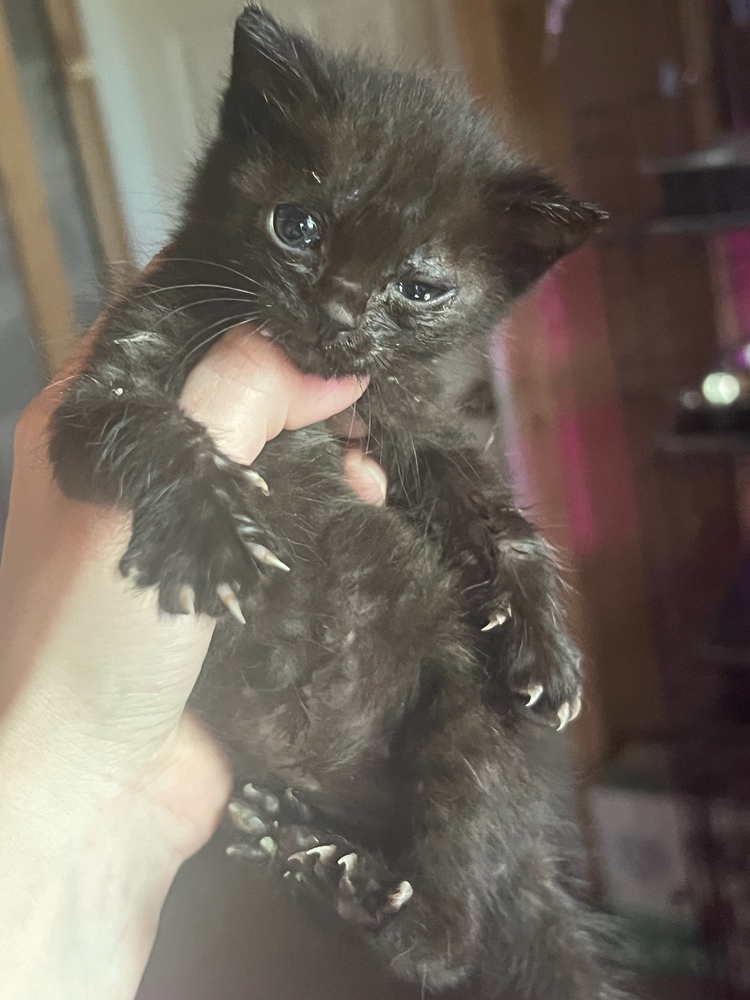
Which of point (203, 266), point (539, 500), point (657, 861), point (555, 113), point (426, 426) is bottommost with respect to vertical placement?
point (657, 861)

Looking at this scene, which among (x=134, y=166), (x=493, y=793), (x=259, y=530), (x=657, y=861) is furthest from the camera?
(x=657, y=861)

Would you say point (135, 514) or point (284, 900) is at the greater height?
point (135, 514)

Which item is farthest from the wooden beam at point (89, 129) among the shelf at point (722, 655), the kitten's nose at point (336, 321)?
the shelf at point (722, 655)

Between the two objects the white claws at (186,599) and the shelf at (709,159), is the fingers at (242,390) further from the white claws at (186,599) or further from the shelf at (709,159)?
the shelf at (709,159)

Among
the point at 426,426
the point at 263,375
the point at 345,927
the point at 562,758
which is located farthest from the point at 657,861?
the point at 263,375

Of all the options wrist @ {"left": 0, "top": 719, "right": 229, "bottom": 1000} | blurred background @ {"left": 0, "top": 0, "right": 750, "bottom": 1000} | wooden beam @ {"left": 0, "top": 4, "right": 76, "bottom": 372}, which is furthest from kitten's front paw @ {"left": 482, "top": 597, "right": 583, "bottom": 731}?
wooden beam @ {"left": 0, "top": 4, "right": 76, "bottom": 372}

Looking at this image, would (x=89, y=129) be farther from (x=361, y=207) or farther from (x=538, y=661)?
(x=538, y=661)

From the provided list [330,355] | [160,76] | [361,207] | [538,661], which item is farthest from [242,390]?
[538,661]

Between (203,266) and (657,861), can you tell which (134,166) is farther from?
(657,861)

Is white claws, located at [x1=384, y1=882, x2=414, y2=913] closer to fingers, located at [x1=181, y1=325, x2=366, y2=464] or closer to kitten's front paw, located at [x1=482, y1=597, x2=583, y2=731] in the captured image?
kitten's front paw, located at [x1=482, y1=597, x2=583, y2=731]
